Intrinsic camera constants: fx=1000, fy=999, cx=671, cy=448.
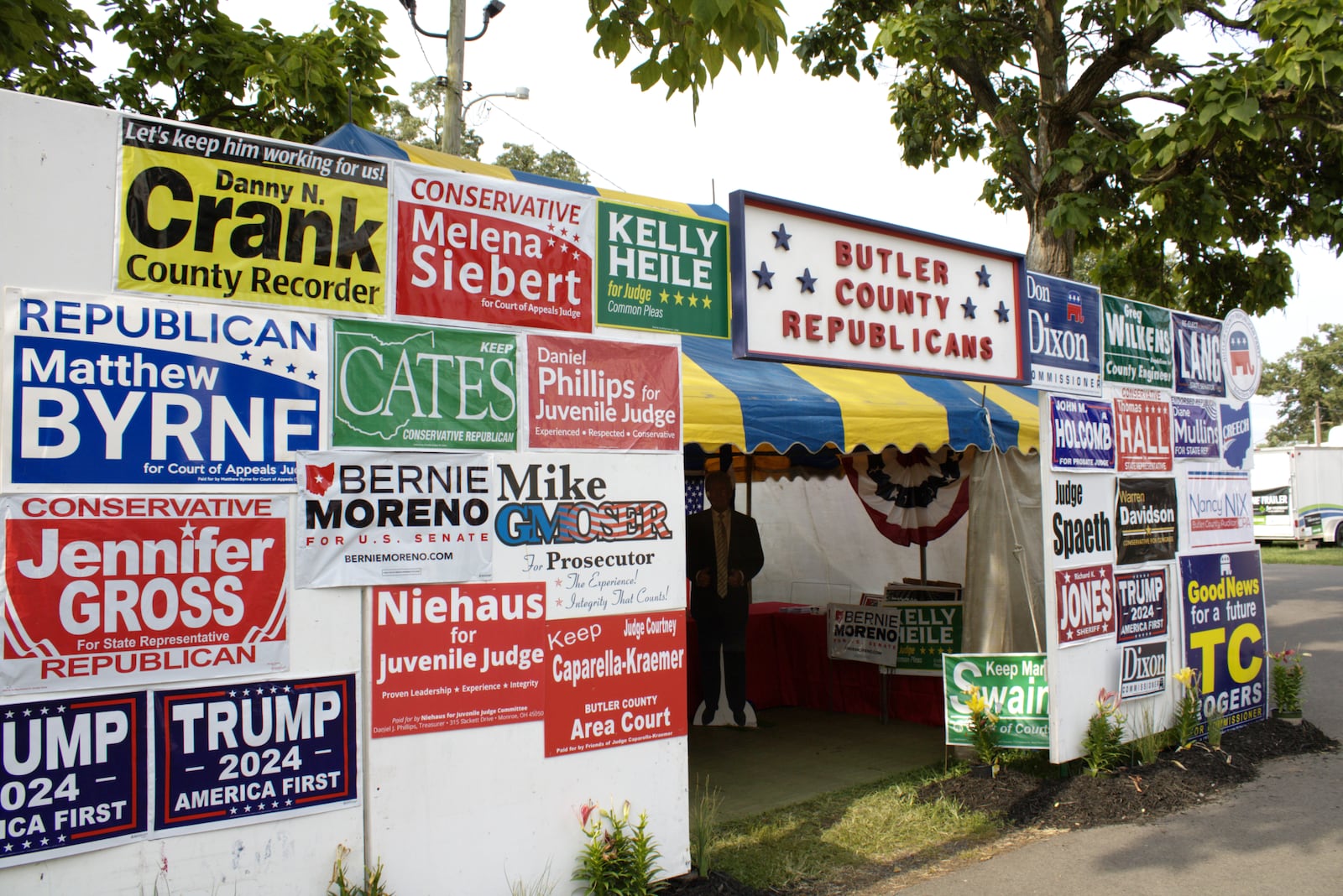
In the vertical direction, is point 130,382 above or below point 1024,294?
below

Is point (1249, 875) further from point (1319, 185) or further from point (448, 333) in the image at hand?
point (1319, 185)

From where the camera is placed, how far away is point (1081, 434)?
22.6 feet

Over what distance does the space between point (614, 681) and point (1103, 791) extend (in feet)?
12.2

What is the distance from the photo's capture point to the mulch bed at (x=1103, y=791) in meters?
6.21

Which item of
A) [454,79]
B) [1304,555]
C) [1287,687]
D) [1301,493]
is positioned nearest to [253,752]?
[1287,687]

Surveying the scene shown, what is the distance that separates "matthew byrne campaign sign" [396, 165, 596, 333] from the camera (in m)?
4.23

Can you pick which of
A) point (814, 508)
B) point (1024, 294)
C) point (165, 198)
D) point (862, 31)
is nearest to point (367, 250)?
point (165, 198)

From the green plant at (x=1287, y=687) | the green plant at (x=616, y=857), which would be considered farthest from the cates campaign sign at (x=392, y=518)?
the green plant at (x=1287, y=687)

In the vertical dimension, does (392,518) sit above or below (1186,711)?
above

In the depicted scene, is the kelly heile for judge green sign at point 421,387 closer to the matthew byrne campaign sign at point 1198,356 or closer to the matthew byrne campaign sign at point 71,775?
the matthew byrne campaign sign at point 71,775

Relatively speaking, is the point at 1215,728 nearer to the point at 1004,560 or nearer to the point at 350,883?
the point at 1004,560

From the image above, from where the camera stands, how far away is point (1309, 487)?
29484 millimetres

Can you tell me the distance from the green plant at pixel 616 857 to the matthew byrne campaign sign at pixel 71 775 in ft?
5.85

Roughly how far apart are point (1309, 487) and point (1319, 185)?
21.8 metres
